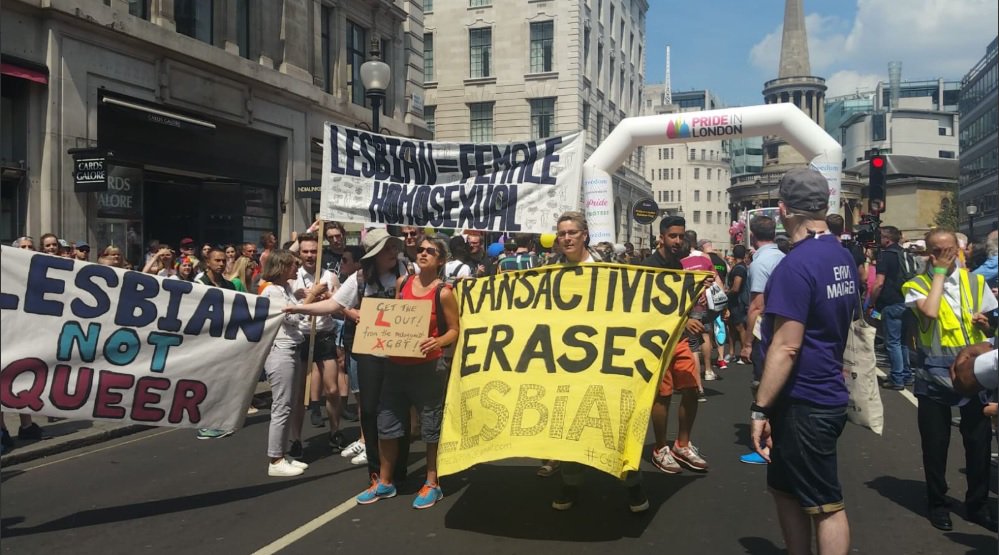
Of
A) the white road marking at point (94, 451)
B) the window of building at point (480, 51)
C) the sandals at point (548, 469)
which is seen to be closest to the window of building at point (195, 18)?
the white road marking at point (94, 451)

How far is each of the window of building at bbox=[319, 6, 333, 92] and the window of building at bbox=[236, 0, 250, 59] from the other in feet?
10.6

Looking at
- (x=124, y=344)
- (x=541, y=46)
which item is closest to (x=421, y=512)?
(x=124, y=344)

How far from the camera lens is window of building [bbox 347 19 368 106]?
2383 centimetres

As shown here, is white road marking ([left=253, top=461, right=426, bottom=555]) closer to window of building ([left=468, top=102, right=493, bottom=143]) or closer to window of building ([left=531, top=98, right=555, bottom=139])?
window of building ([left=531, top=98, right=555, bottom=139])

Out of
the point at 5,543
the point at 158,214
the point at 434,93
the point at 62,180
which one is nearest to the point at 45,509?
the point at 5,543

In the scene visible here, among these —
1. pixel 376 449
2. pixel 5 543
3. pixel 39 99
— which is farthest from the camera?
pixel 39 99

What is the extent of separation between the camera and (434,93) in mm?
45594

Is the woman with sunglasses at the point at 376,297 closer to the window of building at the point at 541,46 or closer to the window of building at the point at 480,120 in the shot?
the window of building at the point at 480,120

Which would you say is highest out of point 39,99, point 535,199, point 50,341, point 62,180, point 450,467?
point 39,99

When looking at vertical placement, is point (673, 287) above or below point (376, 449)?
above

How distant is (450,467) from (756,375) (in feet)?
11.1

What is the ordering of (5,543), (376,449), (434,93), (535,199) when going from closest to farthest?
1. (5,543)
2. (376,449)
3. (535,199)
4. (434,93)

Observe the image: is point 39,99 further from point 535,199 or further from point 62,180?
point 535,199

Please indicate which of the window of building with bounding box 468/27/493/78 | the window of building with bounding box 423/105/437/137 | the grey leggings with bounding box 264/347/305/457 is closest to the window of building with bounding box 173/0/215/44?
the grey leggings with bounding box 264/347/305/457
